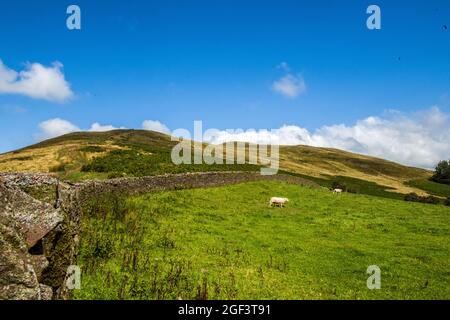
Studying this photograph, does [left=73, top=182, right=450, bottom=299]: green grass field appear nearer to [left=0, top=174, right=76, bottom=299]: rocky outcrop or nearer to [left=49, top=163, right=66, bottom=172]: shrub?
[left=0, top=174, right=76, bottom=299]: rocky outcrop

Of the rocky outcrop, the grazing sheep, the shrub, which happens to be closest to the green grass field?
the grazing sheep

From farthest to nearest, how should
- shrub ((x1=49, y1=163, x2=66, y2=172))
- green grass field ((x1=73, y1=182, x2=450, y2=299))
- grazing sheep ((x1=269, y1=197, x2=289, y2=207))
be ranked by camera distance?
shrub ((x1=49, y1=163, x2=66, y2=172)), grazing sheep ((x1=269, y1=197, x2=289, y2=207)), green grass field ((x1=73, y1=182, x2=450, y2=299))

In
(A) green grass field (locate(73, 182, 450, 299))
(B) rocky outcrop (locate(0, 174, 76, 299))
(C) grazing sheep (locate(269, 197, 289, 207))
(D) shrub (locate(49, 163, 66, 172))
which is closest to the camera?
(B) rocky outcrop (locate(0, 174, 76, 299))

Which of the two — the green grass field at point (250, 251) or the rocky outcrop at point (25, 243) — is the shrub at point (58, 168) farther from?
the rocky outcrop at point (25, 243)

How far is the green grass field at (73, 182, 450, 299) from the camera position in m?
14.0

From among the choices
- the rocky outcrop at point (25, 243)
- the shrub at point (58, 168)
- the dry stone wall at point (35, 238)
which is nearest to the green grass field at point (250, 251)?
the dry stone wall at point (35, 238)

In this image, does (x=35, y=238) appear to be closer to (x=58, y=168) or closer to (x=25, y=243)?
(x=25, y=243)

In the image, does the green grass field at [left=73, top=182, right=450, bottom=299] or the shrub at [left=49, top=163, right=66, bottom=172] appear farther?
the shrub at [left=49, top=163, right=66, bottom=172]

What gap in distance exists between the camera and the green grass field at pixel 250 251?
14016 mm

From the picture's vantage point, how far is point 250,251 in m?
20.5

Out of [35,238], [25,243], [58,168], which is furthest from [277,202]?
[25,243]

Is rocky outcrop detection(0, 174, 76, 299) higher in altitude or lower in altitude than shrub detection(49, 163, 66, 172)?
lower

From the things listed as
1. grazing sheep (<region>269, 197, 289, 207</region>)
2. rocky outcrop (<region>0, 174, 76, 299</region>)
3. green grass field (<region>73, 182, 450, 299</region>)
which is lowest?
green grass field (<region>73, 182, 450, 299</region>)

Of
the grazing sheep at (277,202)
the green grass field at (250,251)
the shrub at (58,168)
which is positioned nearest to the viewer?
the green grass field at (250,251)
